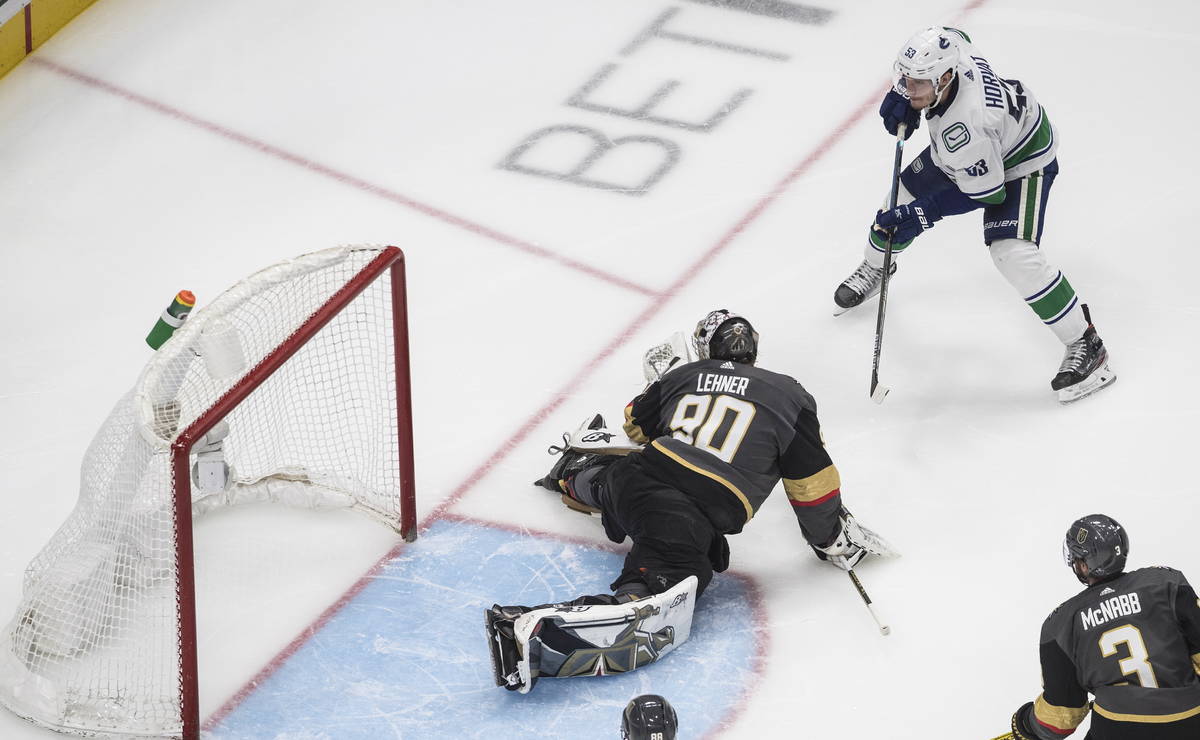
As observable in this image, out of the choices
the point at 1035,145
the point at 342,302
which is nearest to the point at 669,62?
the point at 1035,145

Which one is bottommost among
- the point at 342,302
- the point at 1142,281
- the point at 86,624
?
the point at 1142,281

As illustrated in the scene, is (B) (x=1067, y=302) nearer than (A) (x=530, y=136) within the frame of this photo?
Yes

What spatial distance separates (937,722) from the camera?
4.47 m

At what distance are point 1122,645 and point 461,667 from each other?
5.52ft

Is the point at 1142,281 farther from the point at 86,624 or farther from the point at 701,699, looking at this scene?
the point at 86,624

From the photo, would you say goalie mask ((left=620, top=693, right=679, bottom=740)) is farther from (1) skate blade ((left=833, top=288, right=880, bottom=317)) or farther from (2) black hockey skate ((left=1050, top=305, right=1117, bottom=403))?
(1) skate blade ((left=833, top=288, right=880, bottom=317))

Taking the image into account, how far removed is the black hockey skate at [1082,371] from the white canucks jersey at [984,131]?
1.66ft

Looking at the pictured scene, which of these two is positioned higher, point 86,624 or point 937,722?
point 86,624

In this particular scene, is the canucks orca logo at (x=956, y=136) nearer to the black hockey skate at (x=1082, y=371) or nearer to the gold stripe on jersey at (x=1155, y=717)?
the black hockey skate at (x=1082, y=371)

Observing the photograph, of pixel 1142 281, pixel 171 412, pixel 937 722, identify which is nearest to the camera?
pixel 171 412

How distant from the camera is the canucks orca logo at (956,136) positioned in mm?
5152

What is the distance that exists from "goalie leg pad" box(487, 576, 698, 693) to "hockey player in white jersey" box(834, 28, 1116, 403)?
1.48 meters

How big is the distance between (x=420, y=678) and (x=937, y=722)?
1.27 metres

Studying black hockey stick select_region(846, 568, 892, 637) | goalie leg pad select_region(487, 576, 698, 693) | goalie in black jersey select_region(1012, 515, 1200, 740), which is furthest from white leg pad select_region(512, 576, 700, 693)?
goalie in black jersey select_region(1012, 515, 1200, 740)
